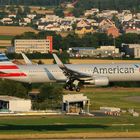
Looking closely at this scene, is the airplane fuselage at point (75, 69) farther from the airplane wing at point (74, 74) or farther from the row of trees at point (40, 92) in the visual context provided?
the row of trees at point (40, 92)

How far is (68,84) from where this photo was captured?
11456 cm

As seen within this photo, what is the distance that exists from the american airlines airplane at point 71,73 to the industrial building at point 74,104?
5.03 m

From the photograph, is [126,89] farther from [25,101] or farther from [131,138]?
[131,138]

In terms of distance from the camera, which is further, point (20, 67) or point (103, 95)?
point (103, 95)

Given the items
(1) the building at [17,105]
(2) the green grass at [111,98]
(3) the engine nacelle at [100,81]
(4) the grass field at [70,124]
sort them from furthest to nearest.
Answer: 1. (2) the green grass at [111,98]
2. (3) the engine nacelle at [100,81]
3. (1) the building at [17,105]
4. (4) the grass field at [70,124]

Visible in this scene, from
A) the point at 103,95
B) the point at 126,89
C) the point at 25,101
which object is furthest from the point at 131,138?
the point at 126,89

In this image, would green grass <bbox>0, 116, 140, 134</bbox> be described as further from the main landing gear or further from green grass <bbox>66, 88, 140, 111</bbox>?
the main landing gear

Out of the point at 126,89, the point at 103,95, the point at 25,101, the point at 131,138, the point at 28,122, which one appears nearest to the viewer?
the point at 131,138

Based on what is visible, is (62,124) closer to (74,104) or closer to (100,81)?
(74,104)

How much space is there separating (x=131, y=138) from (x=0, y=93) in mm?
44703

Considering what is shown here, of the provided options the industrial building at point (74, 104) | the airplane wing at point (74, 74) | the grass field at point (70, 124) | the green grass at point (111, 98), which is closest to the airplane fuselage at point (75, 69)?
the airplane wing at point (74, 74)

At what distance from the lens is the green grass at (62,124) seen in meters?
84.8

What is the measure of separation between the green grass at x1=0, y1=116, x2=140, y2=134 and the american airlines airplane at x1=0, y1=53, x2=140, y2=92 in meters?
14.5

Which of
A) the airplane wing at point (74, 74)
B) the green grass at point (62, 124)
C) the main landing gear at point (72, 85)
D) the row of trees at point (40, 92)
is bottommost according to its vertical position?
the green grass at point (62, 124)
